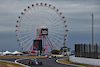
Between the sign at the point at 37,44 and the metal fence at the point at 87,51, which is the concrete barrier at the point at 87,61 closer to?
the metal fence at the point at 87,51

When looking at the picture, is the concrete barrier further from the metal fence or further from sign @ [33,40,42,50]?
sign @ [33,40,42,50]

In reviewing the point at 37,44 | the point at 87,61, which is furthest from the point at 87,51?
the point at 37,44

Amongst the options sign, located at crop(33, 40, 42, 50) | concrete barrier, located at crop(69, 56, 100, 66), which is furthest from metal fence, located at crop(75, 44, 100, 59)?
sign, located at crop(33, 40, 42, 50)

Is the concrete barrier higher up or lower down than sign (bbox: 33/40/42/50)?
lower down

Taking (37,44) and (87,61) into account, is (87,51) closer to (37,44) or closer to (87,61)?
(87,61)

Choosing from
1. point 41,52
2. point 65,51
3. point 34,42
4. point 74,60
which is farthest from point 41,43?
point 74,60

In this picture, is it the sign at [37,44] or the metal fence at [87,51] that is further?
the sign at [37,44]

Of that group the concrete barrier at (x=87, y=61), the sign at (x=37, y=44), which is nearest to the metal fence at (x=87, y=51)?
the concrete barrier at (x=87, y=61)

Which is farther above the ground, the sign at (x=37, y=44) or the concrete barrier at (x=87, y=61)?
the sign at (x=37, y=44)

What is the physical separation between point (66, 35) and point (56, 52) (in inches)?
518

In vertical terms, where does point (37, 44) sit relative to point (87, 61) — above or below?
above

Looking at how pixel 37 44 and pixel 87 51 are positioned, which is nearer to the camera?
pixel 87 51

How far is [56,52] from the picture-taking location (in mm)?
97875

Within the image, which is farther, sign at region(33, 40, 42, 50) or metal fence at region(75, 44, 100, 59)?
sign at region(33, 40, 42, 50)
